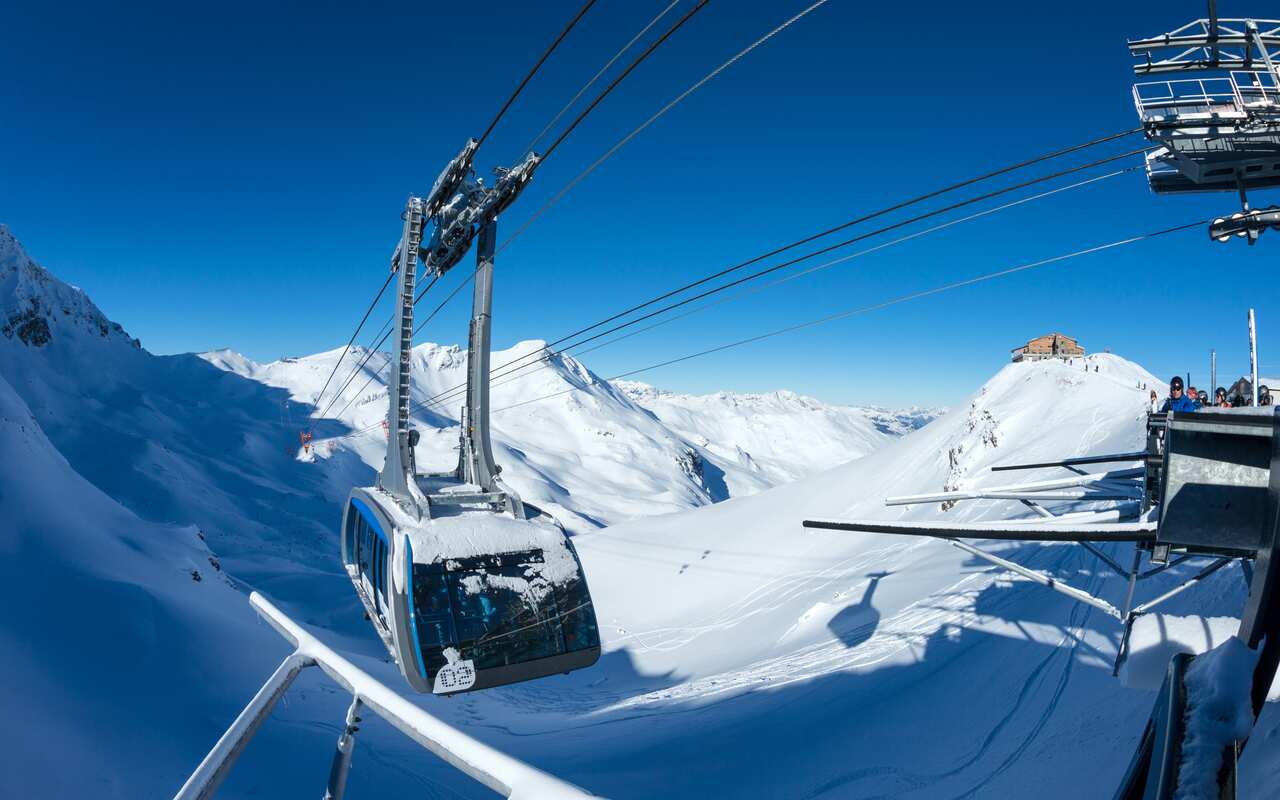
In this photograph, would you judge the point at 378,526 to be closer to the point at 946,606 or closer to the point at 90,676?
the point at 90,676

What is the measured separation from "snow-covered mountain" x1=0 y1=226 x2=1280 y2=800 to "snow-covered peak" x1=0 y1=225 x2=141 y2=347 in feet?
219

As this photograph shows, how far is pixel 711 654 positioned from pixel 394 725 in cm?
1915

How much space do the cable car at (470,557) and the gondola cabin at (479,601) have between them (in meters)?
0.01

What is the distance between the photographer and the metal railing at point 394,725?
195 centimetres

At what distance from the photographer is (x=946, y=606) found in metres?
14.9

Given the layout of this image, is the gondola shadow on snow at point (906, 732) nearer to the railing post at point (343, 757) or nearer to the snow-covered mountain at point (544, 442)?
the railing post at point (343, 757)

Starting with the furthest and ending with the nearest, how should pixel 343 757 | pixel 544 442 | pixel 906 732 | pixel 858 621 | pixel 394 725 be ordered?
pixel 544 442, pixel 858 621, pixel 906 732, pixel 343 757, pixel 394 725

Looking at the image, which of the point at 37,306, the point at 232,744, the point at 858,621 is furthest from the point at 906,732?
the point at 37,306

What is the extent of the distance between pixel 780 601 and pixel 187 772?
17.7 meters

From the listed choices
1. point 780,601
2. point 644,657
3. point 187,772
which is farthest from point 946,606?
point 187,772

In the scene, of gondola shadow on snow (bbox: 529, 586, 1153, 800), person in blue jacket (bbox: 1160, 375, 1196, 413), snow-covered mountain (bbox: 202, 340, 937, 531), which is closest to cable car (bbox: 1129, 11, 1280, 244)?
person in blue jacket (bbox: 1160, 375, 1196, 413)

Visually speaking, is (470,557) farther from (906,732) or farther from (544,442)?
(544,442)

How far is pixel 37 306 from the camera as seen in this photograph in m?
76.4

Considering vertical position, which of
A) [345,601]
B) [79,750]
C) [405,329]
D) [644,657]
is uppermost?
[405,329]
